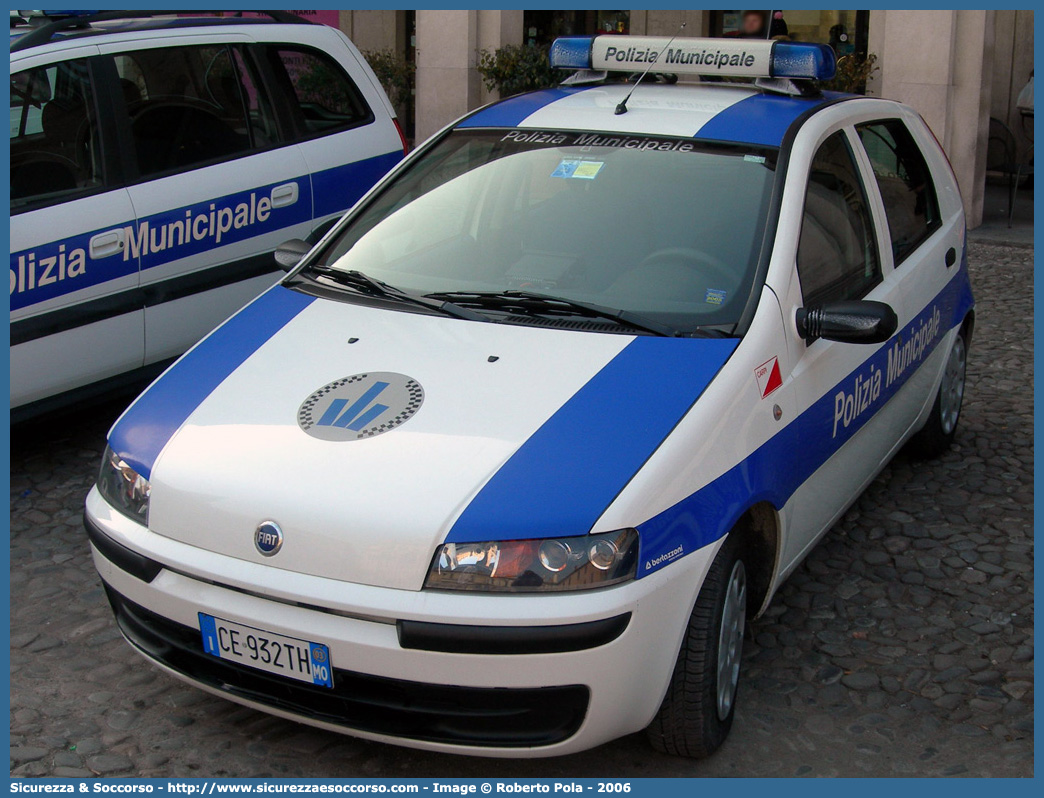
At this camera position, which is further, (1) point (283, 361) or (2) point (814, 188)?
(2) point (814, 188)

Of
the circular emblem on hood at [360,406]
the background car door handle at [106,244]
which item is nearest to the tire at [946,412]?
the circular emblem on hood at [360,406]

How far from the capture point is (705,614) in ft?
10.1

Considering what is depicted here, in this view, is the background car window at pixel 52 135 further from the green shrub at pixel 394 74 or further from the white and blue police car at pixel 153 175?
the green shrub at pixel 394 74

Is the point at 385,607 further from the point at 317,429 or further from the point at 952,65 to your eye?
the point at 952,65

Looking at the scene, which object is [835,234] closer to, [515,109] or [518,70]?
[515,109]

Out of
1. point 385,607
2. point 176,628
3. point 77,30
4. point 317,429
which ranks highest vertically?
point 77,30

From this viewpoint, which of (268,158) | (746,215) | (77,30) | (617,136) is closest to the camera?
(746,215)

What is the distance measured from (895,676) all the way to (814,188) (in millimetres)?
1558

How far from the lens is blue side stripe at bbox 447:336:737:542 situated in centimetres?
282

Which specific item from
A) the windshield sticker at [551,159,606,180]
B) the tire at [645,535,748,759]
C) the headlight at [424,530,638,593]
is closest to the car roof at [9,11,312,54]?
the windshield sticker at [551,159,606,180]

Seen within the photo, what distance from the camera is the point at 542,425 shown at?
121 inches

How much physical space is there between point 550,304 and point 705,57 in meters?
1.50

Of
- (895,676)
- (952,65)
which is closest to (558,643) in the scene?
(895,676)

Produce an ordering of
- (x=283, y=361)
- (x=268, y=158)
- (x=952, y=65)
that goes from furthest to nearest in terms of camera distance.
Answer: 1. (x=952, y=65)
2. (x=268, y=158)
3. (x=283, y=361)
